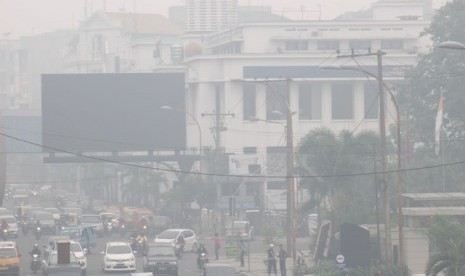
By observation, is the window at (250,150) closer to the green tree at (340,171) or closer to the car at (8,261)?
the green tree at (340,171)

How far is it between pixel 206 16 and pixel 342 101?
1239 inches

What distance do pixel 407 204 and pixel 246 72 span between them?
62147mm

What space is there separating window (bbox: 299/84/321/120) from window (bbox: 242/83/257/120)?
457 cm

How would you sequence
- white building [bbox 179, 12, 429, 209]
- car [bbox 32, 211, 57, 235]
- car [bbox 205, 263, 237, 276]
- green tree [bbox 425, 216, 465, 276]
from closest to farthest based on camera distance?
green tree [bbox 425, 216, 465, 276] → car [bbox 205, 263, 237, 276] → car [bbox 32, 211, 57, 235] → white building [bbox 179, 12, 429, 209]

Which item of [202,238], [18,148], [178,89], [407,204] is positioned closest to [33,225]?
[202,238]

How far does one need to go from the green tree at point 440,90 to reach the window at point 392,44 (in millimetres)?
37597

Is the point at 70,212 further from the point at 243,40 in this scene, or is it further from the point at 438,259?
the point at 438,259

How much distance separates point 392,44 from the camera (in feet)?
428

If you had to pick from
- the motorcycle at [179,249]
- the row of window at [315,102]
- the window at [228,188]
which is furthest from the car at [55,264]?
the row of window at [315,102]

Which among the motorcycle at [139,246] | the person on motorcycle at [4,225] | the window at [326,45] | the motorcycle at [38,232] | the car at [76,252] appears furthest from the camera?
the window at [326,45]

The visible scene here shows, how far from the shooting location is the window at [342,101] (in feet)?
425

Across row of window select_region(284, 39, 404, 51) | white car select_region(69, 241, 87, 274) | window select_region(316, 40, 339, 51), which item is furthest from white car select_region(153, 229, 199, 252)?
window select_region(316, 40, 339, 51)

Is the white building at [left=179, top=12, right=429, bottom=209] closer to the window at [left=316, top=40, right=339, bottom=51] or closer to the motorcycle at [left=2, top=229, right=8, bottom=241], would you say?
the window at [left=316, top=40, right=339, bottom=51]

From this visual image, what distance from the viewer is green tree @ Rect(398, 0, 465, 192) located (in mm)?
86500
